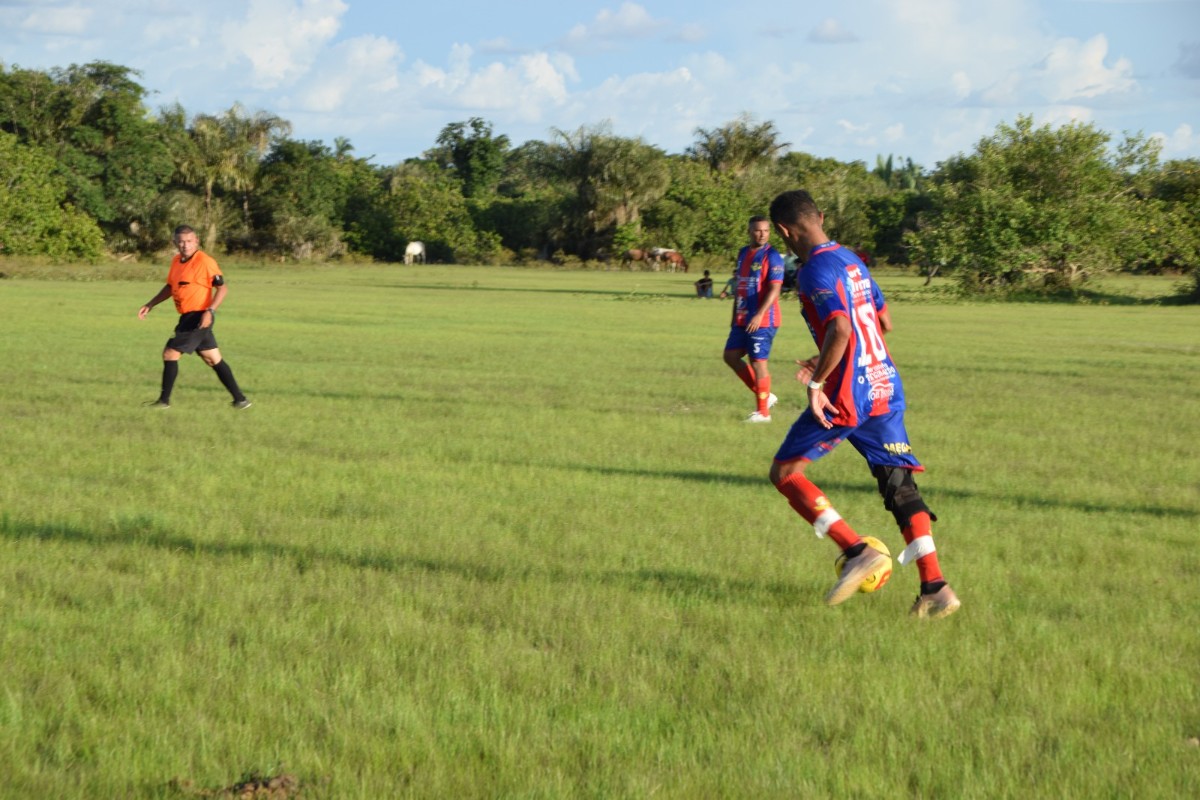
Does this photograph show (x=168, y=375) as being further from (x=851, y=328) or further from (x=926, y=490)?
(x=851, y=328)

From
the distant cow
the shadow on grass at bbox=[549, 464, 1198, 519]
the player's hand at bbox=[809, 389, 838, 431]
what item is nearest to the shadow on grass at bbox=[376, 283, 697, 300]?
the distant cow

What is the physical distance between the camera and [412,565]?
21.6 ft

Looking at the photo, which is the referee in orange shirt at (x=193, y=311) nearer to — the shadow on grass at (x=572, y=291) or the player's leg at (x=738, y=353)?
the player's leg at (x=738, y=353)

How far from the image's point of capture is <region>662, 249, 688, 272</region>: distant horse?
77.5m

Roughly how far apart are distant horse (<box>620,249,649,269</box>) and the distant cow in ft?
41.7

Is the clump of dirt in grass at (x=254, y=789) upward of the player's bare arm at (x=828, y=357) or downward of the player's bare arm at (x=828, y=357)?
downward

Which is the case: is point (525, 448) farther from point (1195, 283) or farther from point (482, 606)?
point (1195, 283)

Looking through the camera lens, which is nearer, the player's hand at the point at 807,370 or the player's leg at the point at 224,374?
the player's hand at the point at 807,370

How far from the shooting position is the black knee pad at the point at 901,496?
602cm

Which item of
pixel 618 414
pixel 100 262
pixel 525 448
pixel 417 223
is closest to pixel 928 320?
pixel 618 414

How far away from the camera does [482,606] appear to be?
228 inches

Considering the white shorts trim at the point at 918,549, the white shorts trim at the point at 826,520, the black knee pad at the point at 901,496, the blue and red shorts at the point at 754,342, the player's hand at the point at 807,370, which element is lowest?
the white shorts trim at the point at 918,549

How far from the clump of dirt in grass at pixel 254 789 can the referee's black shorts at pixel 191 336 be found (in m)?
10.2

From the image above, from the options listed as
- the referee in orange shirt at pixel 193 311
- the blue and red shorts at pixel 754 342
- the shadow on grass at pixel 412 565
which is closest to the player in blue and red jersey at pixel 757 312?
the blue and red shorts at pixel 754 342
